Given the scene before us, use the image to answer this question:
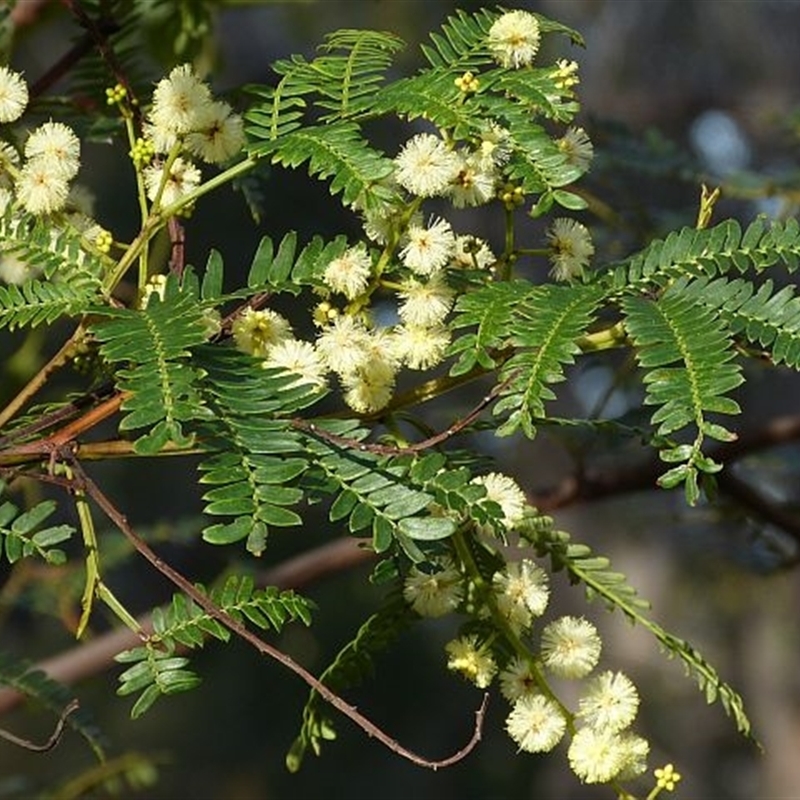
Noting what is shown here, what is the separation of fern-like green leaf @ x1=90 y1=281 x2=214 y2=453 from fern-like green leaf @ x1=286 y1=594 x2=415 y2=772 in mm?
179

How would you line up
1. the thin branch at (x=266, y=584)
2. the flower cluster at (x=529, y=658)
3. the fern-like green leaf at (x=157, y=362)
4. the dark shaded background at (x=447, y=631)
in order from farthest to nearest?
the dark shaded background at (x=447, y=631), the thin branch at (x=266, y=584), the flower cluster at (x=529, y=658), the fern-like green leaf at (x=157, y=362)

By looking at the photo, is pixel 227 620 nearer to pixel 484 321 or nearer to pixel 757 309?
pixel 484 321

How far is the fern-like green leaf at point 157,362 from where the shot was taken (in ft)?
2.03

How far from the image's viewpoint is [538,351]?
65 centimetres

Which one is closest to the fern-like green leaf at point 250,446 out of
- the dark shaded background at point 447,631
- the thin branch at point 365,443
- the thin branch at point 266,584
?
the thin branch at point 365,443

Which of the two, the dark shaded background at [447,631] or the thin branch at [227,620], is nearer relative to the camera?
the thin branch at [227,620]

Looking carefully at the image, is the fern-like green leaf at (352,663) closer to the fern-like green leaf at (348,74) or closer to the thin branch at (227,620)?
the thin branch at (227,620)

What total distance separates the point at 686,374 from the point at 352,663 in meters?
0.28

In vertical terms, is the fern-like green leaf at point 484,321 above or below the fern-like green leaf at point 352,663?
above

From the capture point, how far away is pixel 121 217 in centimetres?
405

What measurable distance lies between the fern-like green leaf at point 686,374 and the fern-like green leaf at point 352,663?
0.19 meters

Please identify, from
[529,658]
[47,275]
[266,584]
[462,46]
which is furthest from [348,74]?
[266,584]

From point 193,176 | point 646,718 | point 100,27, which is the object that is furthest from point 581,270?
point 646,718

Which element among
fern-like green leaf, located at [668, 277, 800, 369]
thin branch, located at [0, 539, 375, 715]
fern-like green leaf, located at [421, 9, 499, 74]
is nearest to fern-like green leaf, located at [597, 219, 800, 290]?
fern-like green leaf, located at [668, 277, 800, 369]
